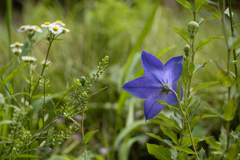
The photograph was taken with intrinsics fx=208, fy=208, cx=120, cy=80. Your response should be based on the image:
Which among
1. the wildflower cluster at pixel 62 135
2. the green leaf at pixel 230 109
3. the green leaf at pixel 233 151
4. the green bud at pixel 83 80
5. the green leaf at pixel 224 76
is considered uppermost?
the green bud at pixel 83 80

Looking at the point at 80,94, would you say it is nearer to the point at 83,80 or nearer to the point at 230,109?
the point at 83,80

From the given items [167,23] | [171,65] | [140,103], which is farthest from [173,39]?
[171,65]

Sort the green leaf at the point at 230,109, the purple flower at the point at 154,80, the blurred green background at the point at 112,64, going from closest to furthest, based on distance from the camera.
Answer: the green leaf at the point at 230,109, the purple flower at the point at 154,80, the blurred green background at the point at 112,64

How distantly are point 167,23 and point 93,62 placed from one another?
1101 millimetres

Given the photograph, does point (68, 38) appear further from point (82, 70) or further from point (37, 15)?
point (37, 15)

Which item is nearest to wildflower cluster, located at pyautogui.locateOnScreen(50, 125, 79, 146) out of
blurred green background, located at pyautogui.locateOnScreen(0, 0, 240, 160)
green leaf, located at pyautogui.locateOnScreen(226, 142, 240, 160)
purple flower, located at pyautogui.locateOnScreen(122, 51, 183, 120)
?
purple flower, located at pyautogui.locateOnScreen(122, 51, 183, 120)

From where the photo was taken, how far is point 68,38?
5.84 feet

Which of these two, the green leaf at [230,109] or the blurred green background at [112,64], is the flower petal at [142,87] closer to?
the green leaf at [230,109]

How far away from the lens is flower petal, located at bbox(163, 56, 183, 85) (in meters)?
0.33

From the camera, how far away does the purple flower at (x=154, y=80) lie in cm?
33

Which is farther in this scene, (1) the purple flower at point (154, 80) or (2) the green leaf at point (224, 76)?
(1) the purple flower at point (154, 80)

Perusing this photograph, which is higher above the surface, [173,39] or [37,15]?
[37,15]

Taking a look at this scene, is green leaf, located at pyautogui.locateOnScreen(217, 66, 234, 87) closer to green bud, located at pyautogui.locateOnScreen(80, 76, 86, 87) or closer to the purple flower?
the purple flower

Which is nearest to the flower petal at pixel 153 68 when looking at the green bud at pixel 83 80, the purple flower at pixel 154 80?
the purple flower at pixel 154 80
